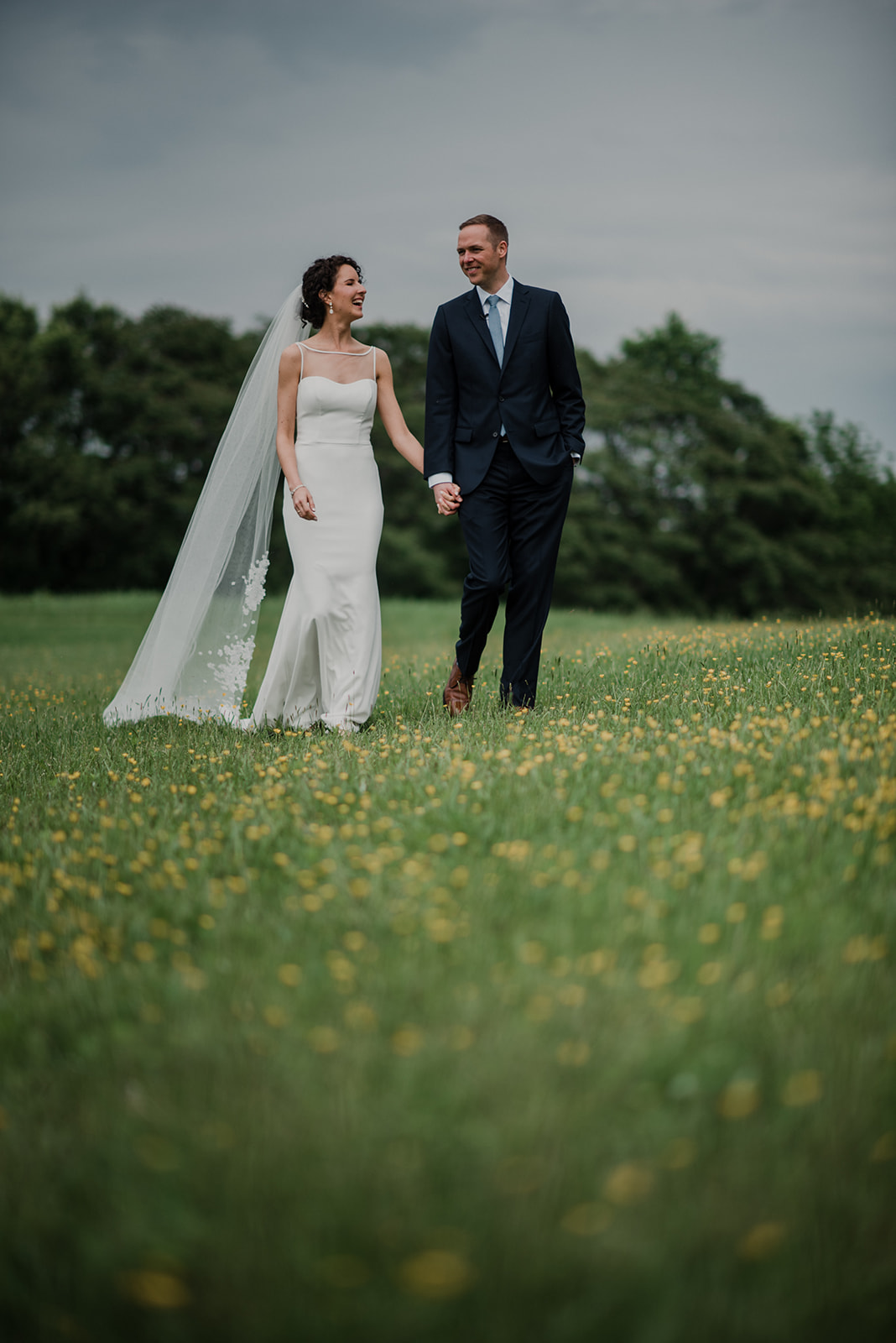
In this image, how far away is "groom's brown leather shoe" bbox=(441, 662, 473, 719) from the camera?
6.92 m

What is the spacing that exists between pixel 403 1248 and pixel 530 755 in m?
2.95

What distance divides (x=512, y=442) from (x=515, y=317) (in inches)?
32.6

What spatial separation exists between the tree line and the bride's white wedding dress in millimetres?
31651

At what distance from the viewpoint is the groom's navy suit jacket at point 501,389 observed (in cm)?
639

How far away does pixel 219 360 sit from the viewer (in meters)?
43.2

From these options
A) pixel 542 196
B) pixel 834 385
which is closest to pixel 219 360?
pixel 542 196

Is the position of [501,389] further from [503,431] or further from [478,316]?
[478,316]

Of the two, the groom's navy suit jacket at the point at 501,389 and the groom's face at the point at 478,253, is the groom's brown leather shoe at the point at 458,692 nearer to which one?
the groom's navy suit jacket at the point at 501,389

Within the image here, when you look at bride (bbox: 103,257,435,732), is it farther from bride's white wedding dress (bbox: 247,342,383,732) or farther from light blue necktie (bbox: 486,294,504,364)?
light blue necktie (bbox: 486,294,504,364)

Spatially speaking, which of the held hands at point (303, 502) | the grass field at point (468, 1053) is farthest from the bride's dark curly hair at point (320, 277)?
the grass field at point (468, 1053)

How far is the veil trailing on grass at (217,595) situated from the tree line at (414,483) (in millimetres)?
30853

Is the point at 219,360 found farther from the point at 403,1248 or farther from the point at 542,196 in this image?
the point at 403,1248

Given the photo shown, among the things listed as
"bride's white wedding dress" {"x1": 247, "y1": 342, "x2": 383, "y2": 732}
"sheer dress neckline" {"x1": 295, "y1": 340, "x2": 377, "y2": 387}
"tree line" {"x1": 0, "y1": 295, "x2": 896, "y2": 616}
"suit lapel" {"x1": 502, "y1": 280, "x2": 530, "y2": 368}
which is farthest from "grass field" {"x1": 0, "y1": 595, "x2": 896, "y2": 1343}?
"tree line" {"x1": 0, "y1": 295, "x2": 896, "y2": 616}

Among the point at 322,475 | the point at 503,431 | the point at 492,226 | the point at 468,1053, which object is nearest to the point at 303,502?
the point at 322,475
